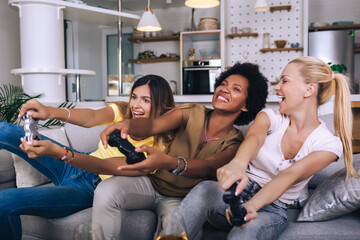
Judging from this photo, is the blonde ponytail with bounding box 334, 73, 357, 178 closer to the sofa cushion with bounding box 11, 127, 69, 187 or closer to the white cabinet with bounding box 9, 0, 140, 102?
the sofa cushion with bounding box 11, 127, 69, 187

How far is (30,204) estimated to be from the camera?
4.93 ft

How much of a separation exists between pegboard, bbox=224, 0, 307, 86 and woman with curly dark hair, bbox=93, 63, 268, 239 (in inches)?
166

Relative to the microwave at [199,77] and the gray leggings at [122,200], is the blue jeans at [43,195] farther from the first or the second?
the microwave at [199,77]

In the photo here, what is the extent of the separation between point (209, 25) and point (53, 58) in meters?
2.88

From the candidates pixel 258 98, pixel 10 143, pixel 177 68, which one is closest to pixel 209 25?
pixel 177 68

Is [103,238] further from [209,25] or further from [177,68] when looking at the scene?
[177,68]

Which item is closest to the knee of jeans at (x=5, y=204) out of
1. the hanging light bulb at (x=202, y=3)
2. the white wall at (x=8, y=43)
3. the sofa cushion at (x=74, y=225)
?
the sofa cushion at (x=74, y=225)

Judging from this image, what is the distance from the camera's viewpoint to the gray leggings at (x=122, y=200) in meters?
1.37

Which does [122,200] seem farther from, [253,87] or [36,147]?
[253,87]

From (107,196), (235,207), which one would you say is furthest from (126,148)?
(235,207)

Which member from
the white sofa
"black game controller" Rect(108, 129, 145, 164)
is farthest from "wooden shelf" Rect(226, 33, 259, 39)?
"black game controller" Rect(108, 129, 145, 164)

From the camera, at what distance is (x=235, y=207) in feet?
3.34

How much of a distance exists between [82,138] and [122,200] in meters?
1.13

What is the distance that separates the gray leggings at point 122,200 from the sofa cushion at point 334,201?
1.96 ft
